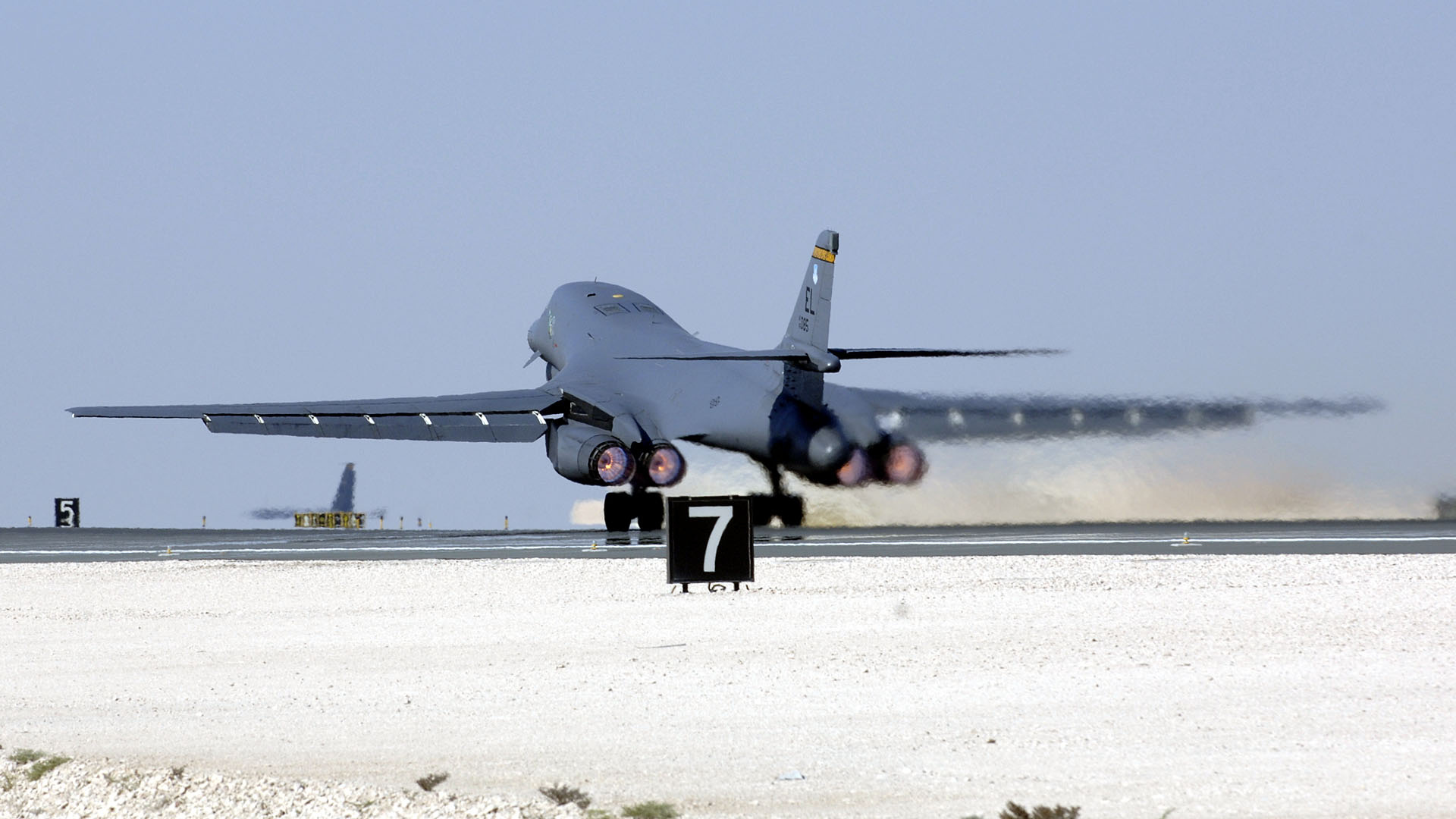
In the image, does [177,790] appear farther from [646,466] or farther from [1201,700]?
[646,466]

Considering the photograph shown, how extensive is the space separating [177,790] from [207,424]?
42.1 metres

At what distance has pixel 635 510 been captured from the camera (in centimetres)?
4681

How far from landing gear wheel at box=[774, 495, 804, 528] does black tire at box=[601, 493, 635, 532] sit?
5.41m

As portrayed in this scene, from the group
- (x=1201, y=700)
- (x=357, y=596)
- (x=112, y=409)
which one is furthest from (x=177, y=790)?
(x=112, y=409)

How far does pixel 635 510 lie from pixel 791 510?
5748 mm

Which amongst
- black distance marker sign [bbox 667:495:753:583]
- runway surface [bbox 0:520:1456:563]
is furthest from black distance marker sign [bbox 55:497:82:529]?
black distance marker sign [bbox 667:495:753:583]

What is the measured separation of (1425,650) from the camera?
1472 cm

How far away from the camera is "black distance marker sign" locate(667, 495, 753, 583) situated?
23516mm

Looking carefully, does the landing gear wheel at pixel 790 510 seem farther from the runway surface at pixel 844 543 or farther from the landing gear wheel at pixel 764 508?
the runway surface at pixel 844 543

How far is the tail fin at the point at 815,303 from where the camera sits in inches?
1873

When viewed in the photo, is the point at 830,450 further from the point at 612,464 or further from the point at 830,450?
the point at 612,464

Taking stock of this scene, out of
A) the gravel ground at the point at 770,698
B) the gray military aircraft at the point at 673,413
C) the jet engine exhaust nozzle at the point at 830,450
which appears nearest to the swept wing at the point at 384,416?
the gray military aircraft at the point at 673,413

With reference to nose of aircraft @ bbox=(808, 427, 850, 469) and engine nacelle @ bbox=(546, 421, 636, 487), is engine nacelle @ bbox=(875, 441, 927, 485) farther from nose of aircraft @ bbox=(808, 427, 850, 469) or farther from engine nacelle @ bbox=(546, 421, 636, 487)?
engine nacelle @ bbox=(546, 421, 636, 487)

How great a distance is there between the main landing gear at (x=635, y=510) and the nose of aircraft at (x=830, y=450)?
20.3 ft
